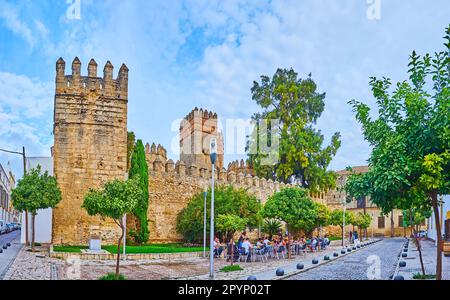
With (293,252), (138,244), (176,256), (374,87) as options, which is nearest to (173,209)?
(138,244)

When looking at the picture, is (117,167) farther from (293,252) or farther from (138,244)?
(293,252)

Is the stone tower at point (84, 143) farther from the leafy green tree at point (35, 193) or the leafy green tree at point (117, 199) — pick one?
the leafy green tree at point (117, 199)

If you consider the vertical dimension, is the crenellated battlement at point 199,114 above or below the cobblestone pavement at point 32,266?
above

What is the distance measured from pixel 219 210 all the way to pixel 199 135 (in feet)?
62.3

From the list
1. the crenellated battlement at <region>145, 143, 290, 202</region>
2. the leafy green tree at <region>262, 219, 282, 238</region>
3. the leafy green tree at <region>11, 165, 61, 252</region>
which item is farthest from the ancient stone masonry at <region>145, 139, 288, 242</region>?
the leafy green tree at <region>11, 165, 61, 252</region>

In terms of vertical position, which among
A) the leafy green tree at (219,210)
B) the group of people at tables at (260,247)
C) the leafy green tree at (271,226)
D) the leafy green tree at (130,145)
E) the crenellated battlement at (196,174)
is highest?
the leafy green tree at (130,145)

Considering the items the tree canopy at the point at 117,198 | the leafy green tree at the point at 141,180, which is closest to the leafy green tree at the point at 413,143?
the tree canopy at the point at 117,198

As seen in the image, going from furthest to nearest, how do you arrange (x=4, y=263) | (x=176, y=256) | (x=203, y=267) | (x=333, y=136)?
(x=333, y=136) < (x=176, y=256) < (x=203, y=267) < (x=4, y=263)

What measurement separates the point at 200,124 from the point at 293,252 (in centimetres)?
1954

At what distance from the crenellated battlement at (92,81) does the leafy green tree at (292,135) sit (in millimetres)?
12495

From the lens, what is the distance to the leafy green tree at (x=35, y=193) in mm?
17656

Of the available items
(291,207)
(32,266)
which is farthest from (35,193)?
(291,207)

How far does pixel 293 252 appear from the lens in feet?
73.6

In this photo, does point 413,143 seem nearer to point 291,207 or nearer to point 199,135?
point 291,207
